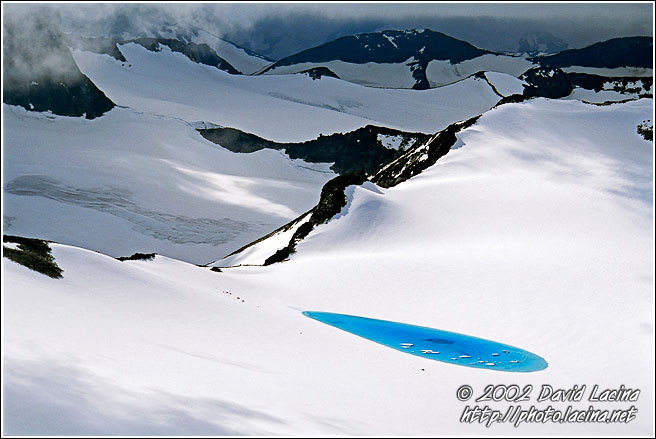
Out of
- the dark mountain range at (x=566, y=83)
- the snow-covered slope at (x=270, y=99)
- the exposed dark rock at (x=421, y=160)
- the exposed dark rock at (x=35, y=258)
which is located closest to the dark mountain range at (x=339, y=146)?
the snow-covered slope at (x=270, y=99)

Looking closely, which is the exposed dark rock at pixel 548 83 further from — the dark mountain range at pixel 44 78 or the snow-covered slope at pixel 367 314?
the snow-covered slope at pixel 367 314

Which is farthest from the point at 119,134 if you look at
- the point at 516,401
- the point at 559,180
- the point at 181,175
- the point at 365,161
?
the point at 516,401

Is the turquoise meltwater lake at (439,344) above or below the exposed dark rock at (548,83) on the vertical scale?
below

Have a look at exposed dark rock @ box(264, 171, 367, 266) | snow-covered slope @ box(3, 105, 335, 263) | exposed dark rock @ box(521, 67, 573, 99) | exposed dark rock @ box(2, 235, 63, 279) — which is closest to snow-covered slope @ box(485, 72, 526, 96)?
exposed dark rock @ box(521, 67, 573, 99)

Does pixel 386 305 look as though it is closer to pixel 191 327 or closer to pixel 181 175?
pixel 191 327

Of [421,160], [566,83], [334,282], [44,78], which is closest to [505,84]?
[566,83]

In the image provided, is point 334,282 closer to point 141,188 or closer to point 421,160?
point 421,160

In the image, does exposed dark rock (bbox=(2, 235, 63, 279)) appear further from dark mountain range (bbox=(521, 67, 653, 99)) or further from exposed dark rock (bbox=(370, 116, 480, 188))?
dark mountain range (bbox=(521, 67, 653, 99))
